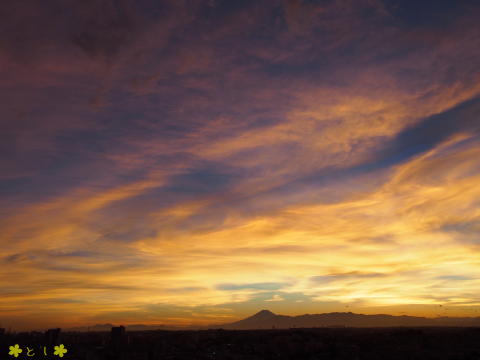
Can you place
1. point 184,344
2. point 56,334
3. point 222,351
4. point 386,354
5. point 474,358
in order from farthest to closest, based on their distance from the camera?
point 184,344, point 222,351, point 386,354, point 474,358, point 56,334

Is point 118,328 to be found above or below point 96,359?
above

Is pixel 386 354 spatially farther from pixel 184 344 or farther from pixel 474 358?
pixel 184 344

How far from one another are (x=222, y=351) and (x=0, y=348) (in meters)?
15.9

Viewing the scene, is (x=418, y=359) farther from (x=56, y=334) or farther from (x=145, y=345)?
(x=56, y=334)

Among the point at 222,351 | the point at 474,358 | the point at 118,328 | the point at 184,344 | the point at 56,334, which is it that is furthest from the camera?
the point at 184,344

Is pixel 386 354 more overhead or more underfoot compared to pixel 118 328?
more underfoot

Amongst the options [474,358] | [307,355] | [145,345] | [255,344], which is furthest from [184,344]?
[474,358]

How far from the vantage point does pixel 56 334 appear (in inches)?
931

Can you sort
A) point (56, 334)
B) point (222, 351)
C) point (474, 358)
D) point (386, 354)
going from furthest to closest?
point (222, 351) < point (386, 354) < point (474, 358) < point (56, 334)

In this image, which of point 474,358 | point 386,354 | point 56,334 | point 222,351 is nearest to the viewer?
point 56,334

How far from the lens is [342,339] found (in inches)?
1479

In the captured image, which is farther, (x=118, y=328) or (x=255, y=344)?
(x=255, y=344)

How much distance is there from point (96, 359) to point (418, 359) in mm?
22081

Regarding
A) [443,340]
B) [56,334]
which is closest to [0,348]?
[56,334]
